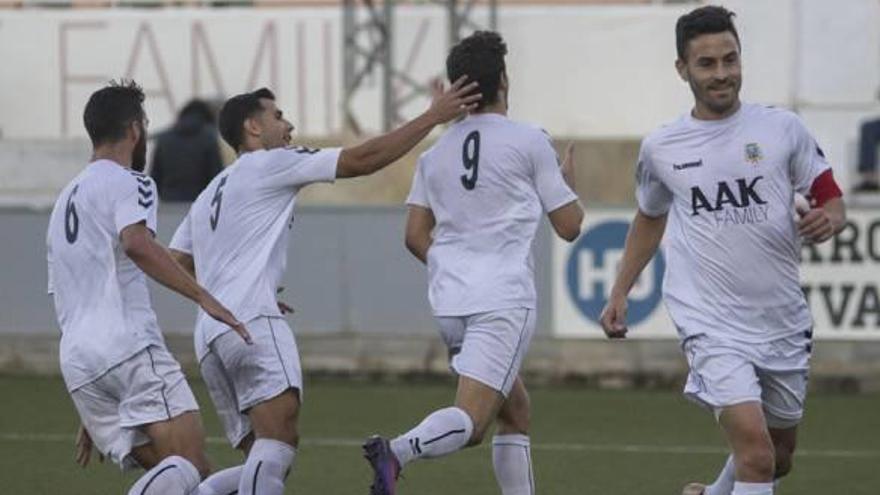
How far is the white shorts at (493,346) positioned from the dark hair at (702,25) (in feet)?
4.38

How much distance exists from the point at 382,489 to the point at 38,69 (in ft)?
69.2

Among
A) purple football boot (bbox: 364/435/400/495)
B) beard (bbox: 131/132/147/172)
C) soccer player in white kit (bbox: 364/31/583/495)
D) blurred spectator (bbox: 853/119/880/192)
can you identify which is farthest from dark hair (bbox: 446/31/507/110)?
blurred spectator (bbox: 853/119/880/192)

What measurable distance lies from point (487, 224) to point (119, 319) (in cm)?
166

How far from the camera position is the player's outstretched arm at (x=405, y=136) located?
30.9 ft

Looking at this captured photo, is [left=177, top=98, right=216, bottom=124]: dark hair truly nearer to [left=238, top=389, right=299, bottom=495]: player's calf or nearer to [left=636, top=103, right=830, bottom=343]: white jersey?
[left=238, top=389, right=299, bottom=495]: player's calf

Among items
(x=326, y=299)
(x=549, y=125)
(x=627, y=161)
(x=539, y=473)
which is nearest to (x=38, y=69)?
(x=549, y=125)

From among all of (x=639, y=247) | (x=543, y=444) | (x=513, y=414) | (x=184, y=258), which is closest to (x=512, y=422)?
(x=513, y=414)

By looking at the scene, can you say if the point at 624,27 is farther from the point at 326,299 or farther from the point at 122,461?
the point at 122,461

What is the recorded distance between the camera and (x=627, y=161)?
22.4 m

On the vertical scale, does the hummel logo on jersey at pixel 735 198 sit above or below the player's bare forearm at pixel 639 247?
above

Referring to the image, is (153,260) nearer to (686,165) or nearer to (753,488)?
(686,165)

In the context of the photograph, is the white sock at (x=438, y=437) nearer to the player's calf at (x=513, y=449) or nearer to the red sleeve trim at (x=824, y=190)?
the player's calf at (x=513, y=449)

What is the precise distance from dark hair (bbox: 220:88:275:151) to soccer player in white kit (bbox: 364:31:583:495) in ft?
2.45

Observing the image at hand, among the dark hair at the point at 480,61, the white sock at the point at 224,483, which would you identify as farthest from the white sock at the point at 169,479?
the dark hair at the point at 480,61
